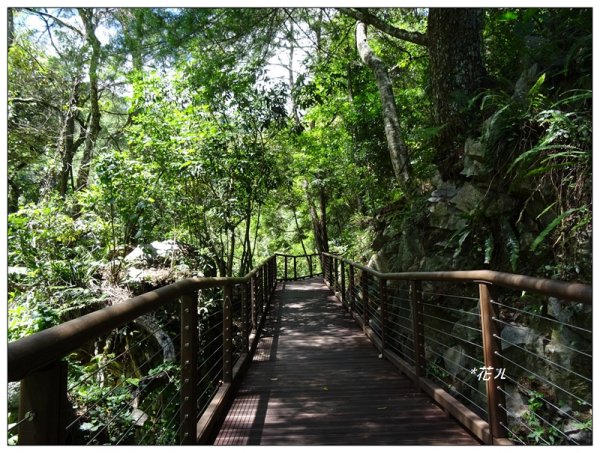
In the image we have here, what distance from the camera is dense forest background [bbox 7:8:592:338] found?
4.04m

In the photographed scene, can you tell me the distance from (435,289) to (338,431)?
2.98 metres

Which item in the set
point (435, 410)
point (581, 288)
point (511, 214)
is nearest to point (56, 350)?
point (581, 288)

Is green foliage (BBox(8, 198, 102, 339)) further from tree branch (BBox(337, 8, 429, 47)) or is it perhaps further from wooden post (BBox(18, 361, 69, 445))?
tree branch (BBox(337, 8, 429, 47))

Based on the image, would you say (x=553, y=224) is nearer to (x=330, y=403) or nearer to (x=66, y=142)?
(x=330, y=403)

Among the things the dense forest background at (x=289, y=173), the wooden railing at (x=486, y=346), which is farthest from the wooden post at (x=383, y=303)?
the dense forest background at (x=289, y=173)

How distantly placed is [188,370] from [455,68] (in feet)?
17.7

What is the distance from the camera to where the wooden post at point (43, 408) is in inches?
37.0

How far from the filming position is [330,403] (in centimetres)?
310

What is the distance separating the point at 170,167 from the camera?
661 cm

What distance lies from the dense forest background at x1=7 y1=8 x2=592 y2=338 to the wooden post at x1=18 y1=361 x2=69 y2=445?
3.50m

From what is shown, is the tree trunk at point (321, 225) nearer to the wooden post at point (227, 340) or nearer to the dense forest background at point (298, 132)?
the dense forest background at point (298, 132)

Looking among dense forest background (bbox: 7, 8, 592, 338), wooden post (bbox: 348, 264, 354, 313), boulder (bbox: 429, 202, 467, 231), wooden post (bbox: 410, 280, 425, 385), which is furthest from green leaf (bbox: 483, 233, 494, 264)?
wooden post (bbox: 348, 264, 354, 313)

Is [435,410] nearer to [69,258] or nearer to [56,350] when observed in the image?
[56,350]

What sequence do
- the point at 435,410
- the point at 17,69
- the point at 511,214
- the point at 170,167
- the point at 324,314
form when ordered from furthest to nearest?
the point at 17,69 < the point at 324,314 < the point at 170,167 < the point at 511,214 < the point at 435,410
